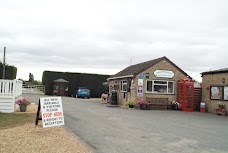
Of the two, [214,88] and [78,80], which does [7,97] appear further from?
[78,80]

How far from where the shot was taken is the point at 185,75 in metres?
23.2

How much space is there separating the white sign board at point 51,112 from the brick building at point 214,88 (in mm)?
12998

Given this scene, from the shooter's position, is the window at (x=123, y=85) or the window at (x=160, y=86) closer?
the window at (x=160, y=86)

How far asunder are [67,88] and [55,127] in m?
26.2

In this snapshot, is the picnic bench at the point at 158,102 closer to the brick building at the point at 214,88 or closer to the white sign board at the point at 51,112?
the brick building at the point at 214,88

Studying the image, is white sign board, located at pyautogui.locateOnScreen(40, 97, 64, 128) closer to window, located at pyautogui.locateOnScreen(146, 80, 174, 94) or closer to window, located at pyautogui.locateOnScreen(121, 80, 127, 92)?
window, located at pyautogui.locateOnScreen(146, 80, 174, 94)

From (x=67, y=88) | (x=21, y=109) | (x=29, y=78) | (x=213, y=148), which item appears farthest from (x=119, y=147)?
(x=29, y=78)

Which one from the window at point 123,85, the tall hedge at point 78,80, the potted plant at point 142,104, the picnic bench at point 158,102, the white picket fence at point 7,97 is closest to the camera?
the white picket fence at point 7,97

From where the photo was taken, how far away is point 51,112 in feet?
31.4

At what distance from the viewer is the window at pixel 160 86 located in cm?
2233

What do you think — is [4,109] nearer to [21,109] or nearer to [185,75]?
[21,109]

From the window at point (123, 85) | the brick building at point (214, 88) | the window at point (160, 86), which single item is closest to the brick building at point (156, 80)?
the window at point (160, 86)

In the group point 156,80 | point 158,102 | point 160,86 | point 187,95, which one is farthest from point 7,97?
point 187,95

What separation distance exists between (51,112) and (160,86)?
1449cm
